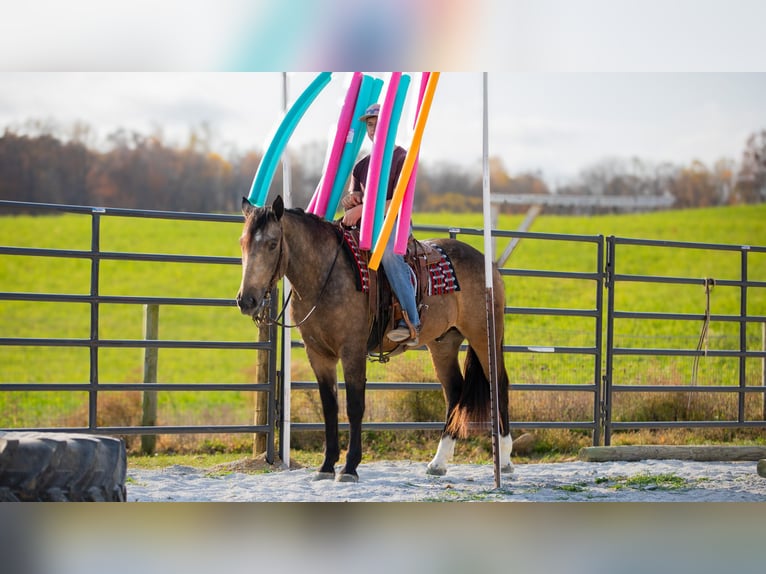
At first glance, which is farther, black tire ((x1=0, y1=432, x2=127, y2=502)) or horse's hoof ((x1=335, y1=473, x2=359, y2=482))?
horse's hoof ((x1=335, y1=473, x2=359, y2=482))

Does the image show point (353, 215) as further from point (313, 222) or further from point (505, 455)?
point (505, 455)

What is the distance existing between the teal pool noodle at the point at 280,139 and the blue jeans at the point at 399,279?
0.76 m

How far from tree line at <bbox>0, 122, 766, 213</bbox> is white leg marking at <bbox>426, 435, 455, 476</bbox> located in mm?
8928

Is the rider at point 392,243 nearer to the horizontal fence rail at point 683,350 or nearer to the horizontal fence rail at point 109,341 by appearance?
the horizontal fence rail at point 109,341

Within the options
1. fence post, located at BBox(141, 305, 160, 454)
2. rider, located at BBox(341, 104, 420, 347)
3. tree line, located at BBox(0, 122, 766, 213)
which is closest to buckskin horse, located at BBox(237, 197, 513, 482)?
rider, located at BBox(341, 104, 420, 347)

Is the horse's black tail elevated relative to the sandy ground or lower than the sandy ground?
elevated

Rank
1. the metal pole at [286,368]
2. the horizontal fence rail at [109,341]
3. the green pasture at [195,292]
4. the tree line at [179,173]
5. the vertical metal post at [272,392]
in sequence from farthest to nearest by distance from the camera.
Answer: the tree line at [179,173], the green pasture at [195,292], the vertical metal post at [272,392], the metal pole at [286,368], the horizontal fence rail at [109,341]

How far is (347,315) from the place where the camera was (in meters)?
4.98

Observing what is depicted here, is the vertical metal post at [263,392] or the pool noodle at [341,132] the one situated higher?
the pool noodle at [341,132]

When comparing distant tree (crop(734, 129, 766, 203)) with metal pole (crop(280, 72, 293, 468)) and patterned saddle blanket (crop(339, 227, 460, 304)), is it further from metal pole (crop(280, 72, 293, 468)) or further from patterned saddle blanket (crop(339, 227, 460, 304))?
A: metal pole (crop(280, 72, 293, 468))

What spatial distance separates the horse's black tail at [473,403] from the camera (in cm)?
553

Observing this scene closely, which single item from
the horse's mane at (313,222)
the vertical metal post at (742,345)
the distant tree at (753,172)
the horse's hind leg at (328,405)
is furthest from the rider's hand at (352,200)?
the distant tree at (753,172)

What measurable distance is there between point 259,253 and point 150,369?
230cm

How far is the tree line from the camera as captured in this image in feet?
50.4
